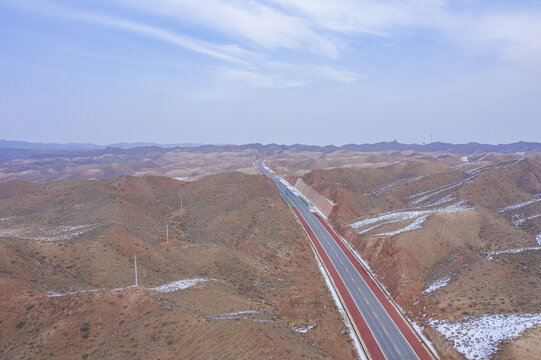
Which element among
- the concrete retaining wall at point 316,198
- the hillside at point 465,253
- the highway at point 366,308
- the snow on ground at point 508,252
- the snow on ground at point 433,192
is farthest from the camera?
the snow on ground at point 433,192

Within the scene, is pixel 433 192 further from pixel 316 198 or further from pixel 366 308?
pixel 366 308

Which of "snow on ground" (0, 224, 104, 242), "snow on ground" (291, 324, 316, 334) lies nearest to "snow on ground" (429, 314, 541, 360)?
"snow on ground" (291, 324, 316, 334)

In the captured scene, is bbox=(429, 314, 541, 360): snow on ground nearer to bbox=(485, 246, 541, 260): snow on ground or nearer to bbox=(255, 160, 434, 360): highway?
bbox=(255, 160, 434, 360): highway

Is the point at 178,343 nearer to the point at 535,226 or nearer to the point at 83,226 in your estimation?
the point at 83,226

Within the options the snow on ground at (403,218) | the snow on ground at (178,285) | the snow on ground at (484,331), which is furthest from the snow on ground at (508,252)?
the snow on ground at (178,285)

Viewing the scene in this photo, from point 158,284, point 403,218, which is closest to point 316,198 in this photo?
point 403,218

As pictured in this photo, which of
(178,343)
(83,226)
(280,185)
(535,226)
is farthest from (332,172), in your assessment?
(178,343)

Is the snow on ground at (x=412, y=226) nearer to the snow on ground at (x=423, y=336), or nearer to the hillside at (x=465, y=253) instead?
the hillside at (x=465, y=253)
